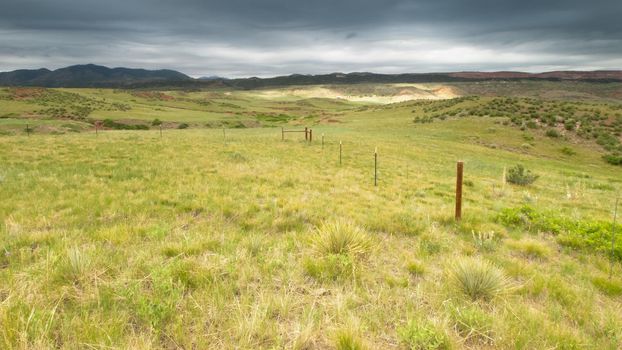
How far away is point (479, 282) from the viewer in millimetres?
4594

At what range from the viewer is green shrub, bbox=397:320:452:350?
3.42 meters

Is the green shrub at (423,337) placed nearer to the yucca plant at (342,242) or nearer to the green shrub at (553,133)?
the yucca plant at (342,242)

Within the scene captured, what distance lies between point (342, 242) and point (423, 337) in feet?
8.44

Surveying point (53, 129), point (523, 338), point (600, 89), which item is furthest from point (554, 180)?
point (600, 89)

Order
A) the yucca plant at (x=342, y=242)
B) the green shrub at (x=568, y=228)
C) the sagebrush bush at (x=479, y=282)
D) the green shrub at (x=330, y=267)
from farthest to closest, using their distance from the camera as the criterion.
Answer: the green shrub at (x=568, y=228)
the yucca plant at (x=342, y=242)
the green shrub at (x=330, y=267)
the sagebrush bush at (x=479, y=282)

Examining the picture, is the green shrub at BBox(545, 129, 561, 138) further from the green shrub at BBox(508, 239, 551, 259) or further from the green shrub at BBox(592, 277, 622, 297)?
the green shrub at BBox(592, 277, 622, 297)

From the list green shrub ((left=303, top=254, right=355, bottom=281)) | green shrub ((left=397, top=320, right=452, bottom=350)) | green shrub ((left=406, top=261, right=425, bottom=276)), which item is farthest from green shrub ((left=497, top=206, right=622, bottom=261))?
green shrub ((left=397, top=320, right=452, bottom=350))

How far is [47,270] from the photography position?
14.8 ft

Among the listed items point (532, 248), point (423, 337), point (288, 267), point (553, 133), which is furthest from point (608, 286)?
point (553, 133)

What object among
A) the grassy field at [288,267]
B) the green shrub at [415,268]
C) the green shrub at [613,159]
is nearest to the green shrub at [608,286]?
the grassy field at [288,267]

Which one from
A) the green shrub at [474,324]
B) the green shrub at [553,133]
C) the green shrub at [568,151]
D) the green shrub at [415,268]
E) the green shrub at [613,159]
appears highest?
the green shrub at [474,324]

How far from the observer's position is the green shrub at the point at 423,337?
11.2ft

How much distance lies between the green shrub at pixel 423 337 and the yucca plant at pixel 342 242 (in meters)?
2.10

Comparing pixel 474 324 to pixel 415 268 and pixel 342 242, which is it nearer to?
pixel 415 268
